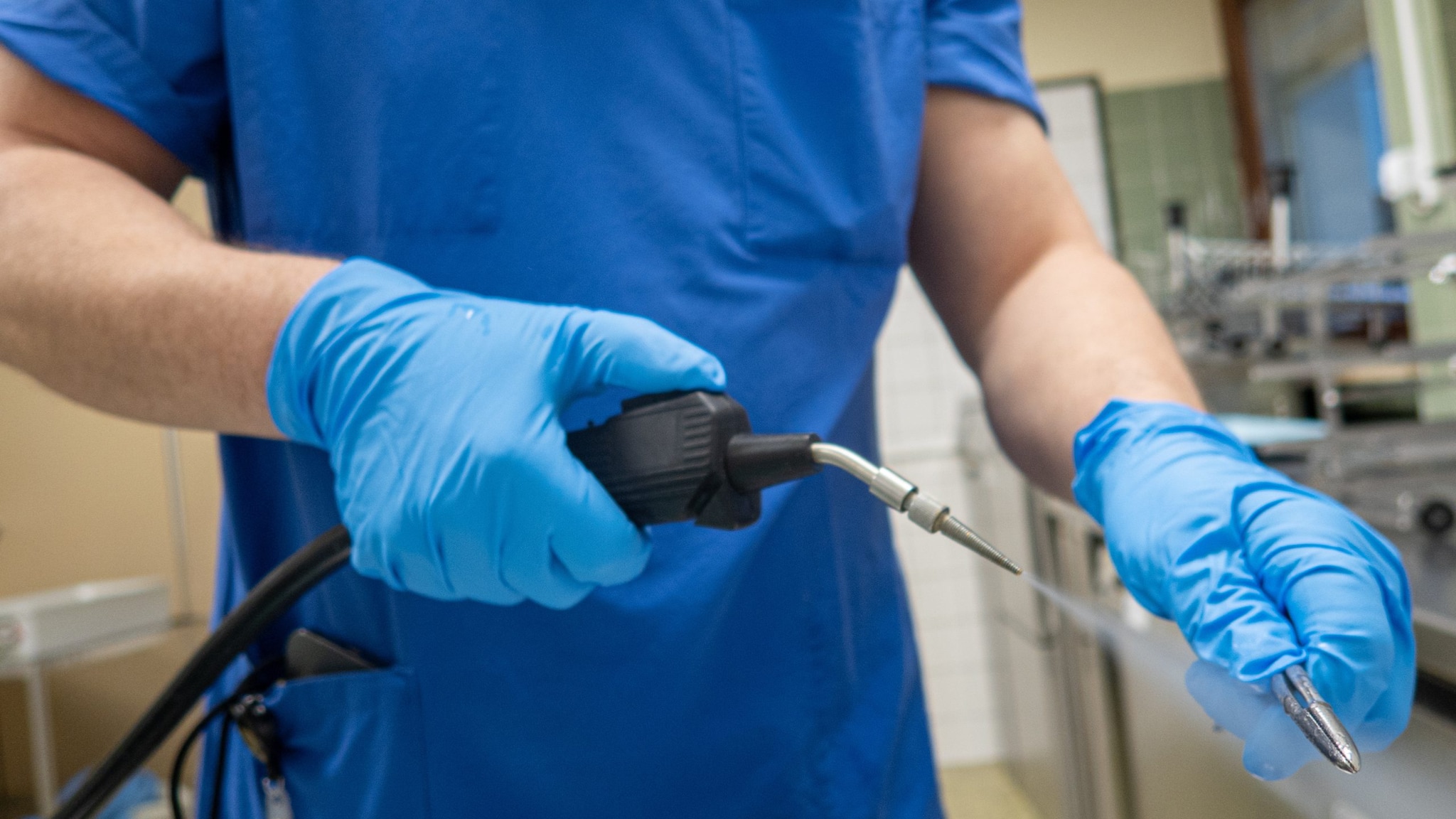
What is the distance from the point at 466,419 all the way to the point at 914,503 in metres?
0.22

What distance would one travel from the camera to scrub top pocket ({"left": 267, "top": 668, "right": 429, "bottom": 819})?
2.02 feet

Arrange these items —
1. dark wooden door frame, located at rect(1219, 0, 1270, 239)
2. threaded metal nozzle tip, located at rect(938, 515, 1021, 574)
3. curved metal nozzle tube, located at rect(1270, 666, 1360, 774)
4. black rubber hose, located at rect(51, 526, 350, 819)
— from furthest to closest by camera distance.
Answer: dark wooden door frame, located at rect(1219, 0, 1270, 239) → black rubber hose, located at rect(51, 526, 350, 819) → threaded metal nozzle tip, located at rect(938, 515, 1021, 574) → curved metal nozzle tube, located at rect(1270, 666, 1360, 774)

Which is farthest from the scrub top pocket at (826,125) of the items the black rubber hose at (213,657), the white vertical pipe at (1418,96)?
the white vertical pipe at (1418,96)

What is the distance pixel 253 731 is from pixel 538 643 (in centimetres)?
17

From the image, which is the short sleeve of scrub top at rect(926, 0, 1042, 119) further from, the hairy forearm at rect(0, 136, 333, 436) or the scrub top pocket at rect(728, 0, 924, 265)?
the hairy forearm at rect(0, 136, 333, 436)

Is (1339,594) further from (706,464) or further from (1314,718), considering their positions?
(706,464)

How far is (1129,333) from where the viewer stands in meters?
0.74

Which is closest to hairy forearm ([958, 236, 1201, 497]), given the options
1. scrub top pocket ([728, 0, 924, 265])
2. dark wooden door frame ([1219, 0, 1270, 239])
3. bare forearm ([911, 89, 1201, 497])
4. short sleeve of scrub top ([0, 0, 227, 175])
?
Answer: bare forearm ([911, 89, 1201, 497])

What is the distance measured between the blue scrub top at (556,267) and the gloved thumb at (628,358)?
4.9 inches

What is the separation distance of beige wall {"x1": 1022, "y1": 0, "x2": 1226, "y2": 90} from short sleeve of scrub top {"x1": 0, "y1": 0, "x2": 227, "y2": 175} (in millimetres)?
3754

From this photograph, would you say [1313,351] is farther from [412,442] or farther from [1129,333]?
[412,442]

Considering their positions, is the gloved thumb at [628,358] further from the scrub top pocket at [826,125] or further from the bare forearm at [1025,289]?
the bare forearm at [1025,289]

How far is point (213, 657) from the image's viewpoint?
1.98 ft

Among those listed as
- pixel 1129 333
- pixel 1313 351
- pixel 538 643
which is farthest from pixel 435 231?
pixel 1313 351
